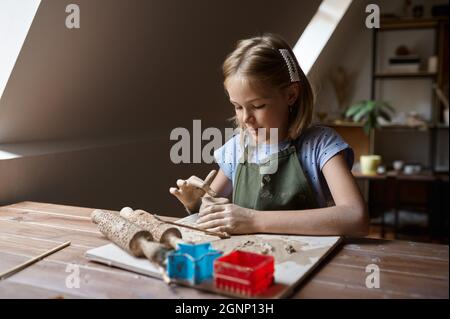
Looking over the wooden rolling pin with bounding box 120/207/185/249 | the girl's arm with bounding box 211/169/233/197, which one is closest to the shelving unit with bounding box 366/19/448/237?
the girl's arm with bounding box 211/169/233/197

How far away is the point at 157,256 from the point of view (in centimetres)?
86

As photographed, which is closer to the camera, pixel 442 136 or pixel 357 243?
pixel 357 243

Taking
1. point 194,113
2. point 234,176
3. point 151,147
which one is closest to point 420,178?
point 194,113

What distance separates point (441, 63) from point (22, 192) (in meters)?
3.63

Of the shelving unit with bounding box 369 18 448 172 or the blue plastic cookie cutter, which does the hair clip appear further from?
the shelving unit with bounding box 369 18 448 172

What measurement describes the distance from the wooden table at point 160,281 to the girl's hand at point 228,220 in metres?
0.20

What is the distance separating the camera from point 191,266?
808mm

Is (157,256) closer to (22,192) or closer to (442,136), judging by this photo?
(22,192)

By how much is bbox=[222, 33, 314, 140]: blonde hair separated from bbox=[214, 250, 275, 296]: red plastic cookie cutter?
0.62 metres

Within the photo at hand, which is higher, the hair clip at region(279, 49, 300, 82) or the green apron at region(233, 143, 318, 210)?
the hair clip at region(279, 49, 300, 82)

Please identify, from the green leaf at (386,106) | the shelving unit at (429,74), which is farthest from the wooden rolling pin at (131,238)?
the shelving unit at (429,74)

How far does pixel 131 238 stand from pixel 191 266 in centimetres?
18

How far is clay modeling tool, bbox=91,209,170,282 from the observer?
0.86 m

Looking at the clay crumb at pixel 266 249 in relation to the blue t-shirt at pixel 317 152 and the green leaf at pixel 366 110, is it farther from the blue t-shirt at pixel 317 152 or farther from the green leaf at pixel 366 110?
the green leaf at pixel 366 110
